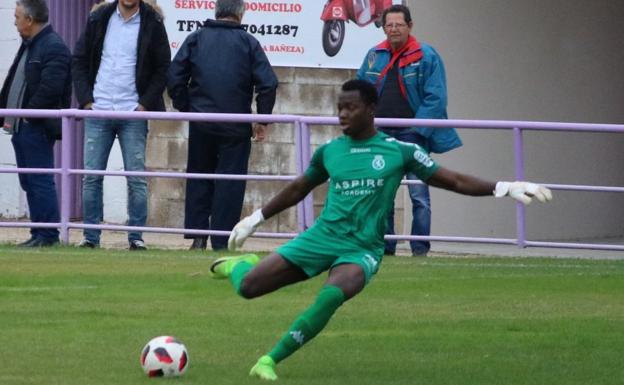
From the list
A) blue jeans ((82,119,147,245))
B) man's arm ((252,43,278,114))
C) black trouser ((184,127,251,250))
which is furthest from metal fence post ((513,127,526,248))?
blue jeans ((82,119,147,245))

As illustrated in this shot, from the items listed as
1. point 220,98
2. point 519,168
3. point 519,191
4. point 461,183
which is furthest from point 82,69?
point 519,191

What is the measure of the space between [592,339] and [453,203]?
7736 millimetres

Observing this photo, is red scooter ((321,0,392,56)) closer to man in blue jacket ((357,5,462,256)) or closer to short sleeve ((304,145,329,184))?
man in blue jacket ((357,5,462,256))

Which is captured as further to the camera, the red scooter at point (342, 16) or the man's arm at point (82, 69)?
the red scooter at point (342, 16)

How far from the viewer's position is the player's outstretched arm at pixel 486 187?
9125 mm

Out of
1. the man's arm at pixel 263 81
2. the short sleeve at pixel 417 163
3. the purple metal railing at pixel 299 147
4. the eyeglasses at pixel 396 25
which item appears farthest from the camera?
the man's arm at pixel 263 81

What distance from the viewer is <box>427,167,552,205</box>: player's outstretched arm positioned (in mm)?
9125

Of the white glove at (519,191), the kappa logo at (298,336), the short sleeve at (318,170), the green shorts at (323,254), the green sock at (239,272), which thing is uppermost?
the short sleeve at (318,170)

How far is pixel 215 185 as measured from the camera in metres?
15.5

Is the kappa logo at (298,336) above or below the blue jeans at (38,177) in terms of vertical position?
below

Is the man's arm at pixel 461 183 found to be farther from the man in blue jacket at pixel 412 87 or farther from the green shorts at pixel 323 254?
the man in blue jacket at pixel 412 87

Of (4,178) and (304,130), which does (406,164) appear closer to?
(304,130)

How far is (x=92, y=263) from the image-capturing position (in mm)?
14117

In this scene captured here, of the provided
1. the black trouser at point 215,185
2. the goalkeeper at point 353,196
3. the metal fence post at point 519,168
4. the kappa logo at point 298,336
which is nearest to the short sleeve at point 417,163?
the goalkeeper at point 353,196
